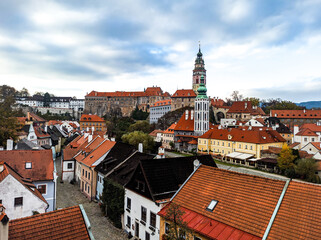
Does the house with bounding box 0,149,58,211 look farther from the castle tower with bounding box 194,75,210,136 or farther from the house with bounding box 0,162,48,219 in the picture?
the castle tower with bounding box 194,75,210,136

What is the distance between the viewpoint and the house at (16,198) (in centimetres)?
1388

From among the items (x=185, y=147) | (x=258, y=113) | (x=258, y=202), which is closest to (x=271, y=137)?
(x=185, y=147)

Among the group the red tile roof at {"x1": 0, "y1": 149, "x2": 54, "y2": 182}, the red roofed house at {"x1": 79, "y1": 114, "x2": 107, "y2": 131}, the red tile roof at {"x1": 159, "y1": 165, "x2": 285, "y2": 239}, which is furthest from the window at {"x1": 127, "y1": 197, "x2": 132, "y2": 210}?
the red roofed house at {"x1": 79, "y1": 114, "x2": 107, "y2": 131}

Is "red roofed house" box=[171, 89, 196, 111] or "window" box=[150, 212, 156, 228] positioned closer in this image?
"window" box=[150, 212, 156, 228]

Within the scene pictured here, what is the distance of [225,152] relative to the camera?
173 ft

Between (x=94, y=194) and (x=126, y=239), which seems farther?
(x=94, y=194)

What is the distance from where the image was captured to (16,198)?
14.2 m

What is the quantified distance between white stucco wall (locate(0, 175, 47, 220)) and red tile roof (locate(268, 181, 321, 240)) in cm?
1375

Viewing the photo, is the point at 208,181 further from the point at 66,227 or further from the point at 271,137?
the point at 271,137

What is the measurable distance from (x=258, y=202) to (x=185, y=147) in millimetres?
54733

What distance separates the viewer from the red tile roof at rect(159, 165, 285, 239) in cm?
1049

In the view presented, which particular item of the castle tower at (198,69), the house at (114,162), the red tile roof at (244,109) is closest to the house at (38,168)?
the house at (114,162)

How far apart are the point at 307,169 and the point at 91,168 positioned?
30.8 metres

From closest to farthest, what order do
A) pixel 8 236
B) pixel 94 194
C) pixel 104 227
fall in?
pixel 8 236 → pixel 104 227 → pixel 94 194
